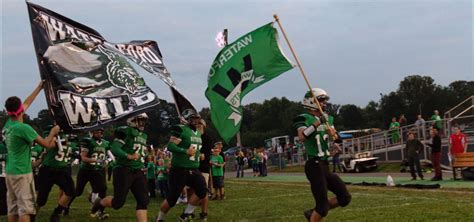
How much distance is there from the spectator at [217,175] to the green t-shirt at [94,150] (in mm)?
5387

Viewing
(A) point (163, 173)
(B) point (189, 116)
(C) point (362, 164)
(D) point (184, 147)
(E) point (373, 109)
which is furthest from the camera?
(E) point (373, 109)

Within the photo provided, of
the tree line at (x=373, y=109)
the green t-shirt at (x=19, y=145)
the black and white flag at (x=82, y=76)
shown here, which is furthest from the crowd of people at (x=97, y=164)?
the tree line at (x=373, y=109)

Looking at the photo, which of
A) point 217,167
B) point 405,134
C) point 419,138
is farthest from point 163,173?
point 405,134

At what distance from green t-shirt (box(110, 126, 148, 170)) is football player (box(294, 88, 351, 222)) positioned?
9.53ft

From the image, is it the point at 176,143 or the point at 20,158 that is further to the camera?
the point at 176,143

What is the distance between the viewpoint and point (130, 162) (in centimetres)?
977

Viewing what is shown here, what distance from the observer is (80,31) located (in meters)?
10.1

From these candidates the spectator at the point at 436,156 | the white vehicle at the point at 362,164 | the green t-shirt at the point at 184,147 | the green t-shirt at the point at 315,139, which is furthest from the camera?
the white vehicle at the point at 362,164

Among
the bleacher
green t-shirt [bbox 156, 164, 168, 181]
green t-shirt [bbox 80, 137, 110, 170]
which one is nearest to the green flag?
green t-shirt [bbox 80, 137, 110, 170]

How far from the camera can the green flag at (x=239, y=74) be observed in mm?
10930

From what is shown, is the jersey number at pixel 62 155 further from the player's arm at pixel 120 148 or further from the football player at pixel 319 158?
the football player at pixel 319 158

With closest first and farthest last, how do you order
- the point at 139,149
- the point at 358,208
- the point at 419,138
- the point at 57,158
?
the point at 139,149 < the point at 57,158 < the point at 358,208 < the point at 419,138

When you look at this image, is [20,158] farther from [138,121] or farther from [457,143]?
[457,143]

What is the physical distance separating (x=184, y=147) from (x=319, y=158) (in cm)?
318
